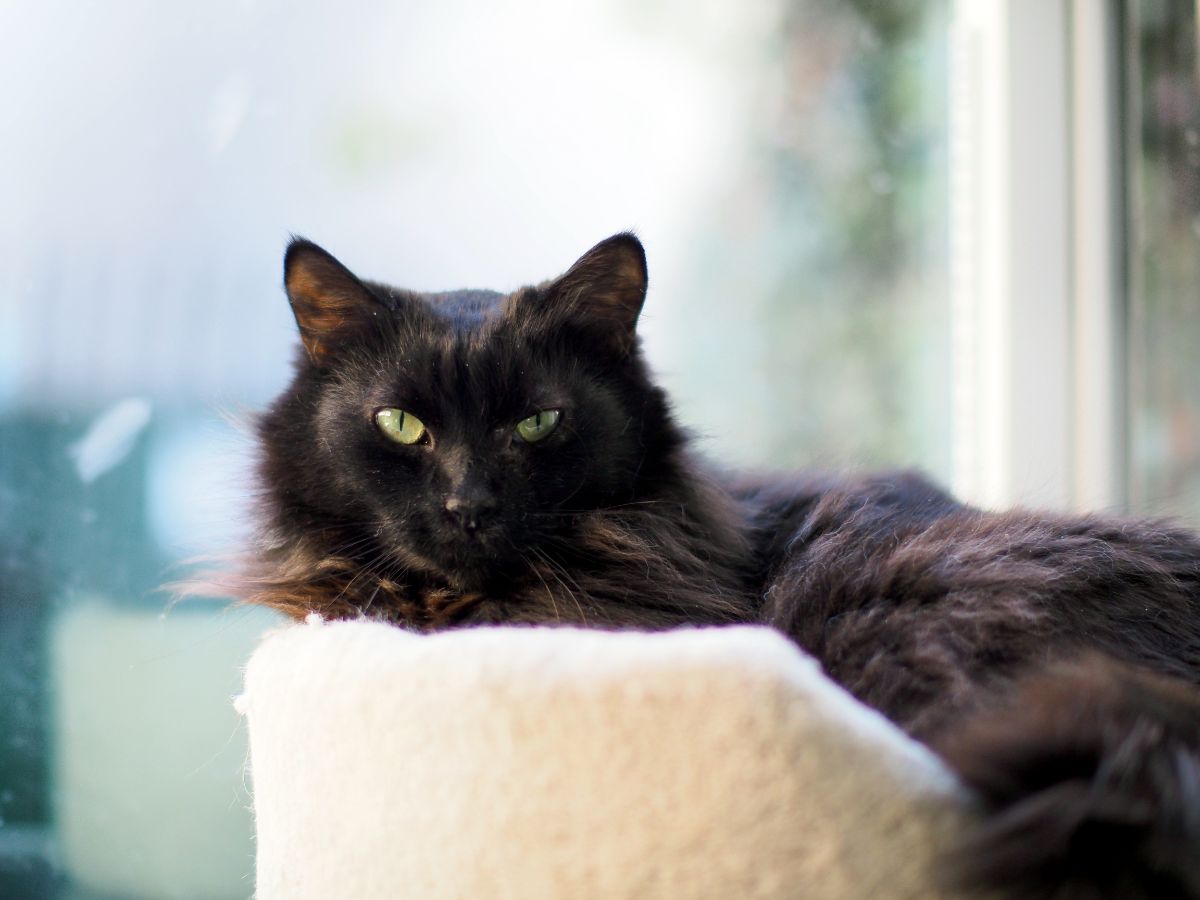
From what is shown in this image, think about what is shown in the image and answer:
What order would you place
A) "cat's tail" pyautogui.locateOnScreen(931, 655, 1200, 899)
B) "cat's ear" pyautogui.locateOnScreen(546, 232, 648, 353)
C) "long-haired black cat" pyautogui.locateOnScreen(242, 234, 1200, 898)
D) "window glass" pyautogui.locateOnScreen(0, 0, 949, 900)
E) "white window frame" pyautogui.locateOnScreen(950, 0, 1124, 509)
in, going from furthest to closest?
"white window frame" pyautogui.locateOnScreen(950, 0, 1124, 509) < "window glass" pyautogui.locateOnScreen(0, 0, 949, 900) < "cat's ear" pyautogui.locateOnScreen(546, 232, 648, 353) < "long-haired black cat" pyautogui.locateOnScreen(242, 234, 1200, 898) < "cat's tail" pyautogui.locateOnScreen(931, 655, 1200, 899)

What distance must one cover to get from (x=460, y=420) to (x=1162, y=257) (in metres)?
1.95

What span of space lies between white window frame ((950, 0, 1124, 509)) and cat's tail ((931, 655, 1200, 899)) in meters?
1.58

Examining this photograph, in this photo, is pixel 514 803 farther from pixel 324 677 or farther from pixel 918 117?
pixel 918 117

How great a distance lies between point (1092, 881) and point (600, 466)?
2.47ft

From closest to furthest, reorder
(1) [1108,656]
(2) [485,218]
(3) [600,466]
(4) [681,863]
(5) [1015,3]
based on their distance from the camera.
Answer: (4) [681,863] → (1) [1108,656] → (3) [600,466] → (2) [485,218] → (5) [1015,3]

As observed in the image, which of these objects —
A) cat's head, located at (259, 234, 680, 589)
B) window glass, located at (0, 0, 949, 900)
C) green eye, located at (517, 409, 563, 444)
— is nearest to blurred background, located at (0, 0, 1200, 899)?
window glass, located at (0, 0, 949, 900)

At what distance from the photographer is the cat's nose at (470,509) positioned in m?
1.19

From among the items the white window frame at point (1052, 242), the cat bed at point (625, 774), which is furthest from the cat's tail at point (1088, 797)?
the white window frame at point (1052, 242)

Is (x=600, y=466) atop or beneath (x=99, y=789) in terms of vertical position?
atop

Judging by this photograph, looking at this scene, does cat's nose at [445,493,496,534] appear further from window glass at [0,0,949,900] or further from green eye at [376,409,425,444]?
window glass at [0,0,949,900]

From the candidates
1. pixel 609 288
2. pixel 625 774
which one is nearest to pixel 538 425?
pixel 609 288

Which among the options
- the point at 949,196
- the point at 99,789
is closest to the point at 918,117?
the point at 949,196

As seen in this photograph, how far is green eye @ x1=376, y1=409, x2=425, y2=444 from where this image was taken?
1.27m

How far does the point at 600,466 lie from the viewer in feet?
4.38
